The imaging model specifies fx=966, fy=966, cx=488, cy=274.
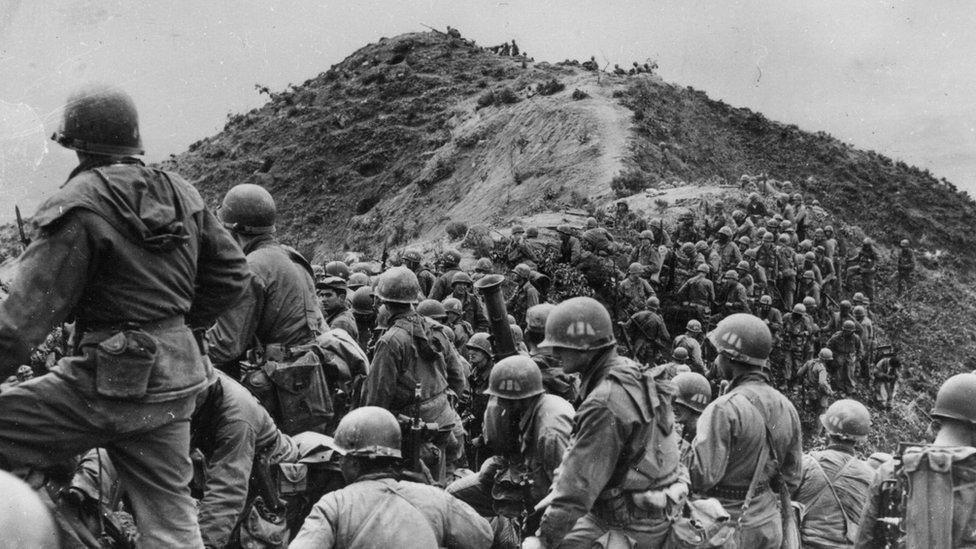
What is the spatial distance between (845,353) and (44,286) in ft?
69.1

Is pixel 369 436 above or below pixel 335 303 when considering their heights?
below

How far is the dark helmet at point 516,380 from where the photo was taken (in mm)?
A: 5883

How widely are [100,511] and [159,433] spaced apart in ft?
1.80

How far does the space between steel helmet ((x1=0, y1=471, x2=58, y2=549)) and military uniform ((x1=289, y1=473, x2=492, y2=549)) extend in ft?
5.43

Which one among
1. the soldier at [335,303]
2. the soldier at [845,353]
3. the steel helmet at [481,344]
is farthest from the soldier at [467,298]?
the soldier at [845,353]

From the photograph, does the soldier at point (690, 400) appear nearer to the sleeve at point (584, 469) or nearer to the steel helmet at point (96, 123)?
the sleeve at point (584, 469)

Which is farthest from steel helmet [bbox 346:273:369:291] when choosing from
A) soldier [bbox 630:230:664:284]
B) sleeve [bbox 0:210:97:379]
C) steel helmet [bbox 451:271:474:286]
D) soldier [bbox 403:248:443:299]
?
soldier [bbox 630:230:664:284]

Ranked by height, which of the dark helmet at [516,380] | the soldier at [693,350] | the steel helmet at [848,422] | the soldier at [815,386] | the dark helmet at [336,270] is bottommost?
the soldier at [815,386]

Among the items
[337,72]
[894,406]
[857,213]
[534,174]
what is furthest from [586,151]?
[337,72]

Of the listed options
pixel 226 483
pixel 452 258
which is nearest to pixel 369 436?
pixel 226 483

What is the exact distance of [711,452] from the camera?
224 inches

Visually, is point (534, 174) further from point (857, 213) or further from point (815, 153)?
point (815, 153)

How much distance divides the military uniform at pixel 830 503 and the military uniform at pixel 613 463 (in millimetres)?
2471

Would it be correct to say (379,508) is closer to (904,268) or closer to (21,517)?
(21,517)
